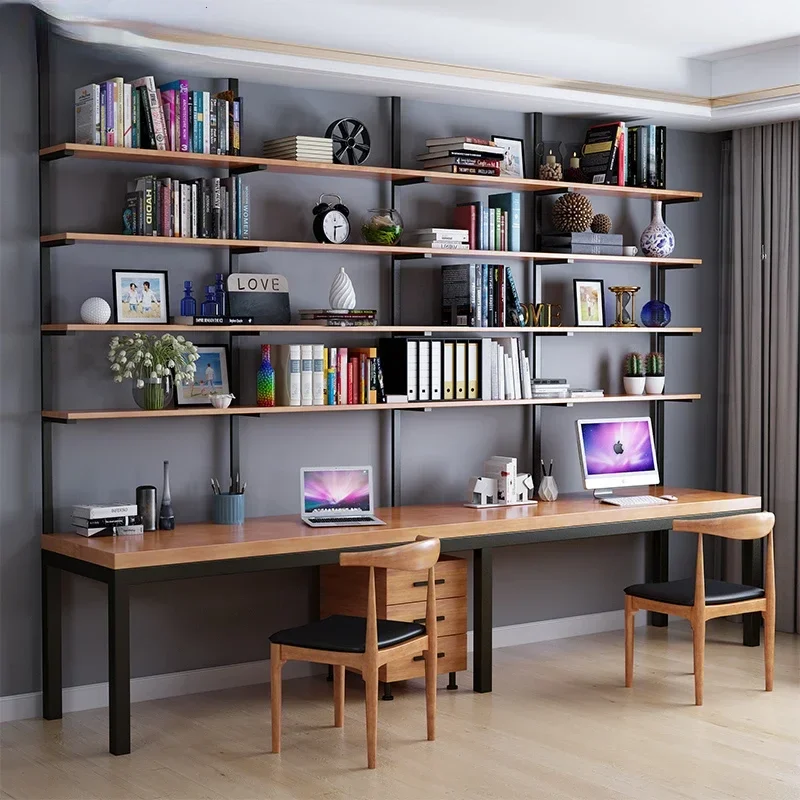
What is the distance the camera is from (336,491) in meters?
5.10

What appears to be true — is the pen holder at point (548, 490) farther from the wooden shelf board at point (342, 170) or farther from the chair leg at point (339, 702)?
the chair leg at point (339, 702)

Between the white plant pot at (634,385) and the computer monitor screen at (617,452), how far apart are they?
153 millimetres

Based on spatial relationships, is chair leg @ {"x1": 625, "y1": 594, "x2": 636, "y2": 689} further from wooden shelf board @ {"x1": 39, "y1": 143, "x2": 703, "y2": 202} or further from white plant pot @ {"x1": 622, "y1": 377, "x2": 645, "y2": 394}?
wooden shelf board @ {"x1": 39, "y1": 143, "x2": 703, "y2": 202}

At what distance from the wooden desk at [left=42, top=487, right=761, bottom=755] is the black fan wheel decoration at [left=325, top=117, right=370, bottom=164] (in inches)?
59.1

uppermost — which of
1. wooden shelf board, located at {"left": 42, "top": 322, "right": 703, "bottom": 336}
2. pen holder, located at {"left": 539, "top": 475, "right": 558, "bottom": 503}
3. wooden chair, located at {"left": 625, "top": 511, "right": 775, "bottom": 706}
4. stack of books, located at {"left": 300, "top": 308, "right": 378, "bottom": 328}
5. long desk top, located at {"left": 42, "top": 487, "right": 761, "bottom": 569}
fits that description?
stack of books, located at {"left": 300, "top": 308, "right": 378, "bottom": 328}

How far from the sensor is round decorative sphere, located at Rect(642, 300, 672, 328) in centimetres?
610

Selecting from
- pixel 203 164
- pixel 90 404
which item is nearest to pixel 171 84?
pixel 203 164

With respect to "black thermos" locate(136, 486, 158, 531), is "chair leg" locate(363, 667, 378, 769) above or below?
below

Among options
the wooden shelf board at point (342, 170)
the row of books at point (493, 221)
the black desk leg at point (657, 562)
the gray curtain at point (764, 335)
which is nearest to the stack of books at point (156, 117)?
the wooden shelf board at point (342, 170)

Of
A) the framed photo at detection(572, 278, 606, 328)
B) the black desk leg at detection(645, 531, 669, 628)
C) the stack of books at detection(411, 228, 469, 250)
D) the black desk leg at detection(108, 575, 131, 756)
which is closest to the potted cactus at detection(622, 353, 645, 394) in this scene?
the framed photo at detection(572, 278, 606, 328)

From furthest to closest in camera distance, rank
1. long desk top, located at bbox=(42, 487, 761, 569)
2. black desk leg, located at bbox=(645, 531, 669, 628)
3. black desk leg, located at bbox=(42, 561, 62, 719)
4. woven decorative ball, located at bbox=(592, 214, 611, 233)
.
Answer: black desk leg, located at bbox=(645, 531, 669, 628)
woven decorative ball, located at bbox=(592, 214, 611, 233)
black desk leg, located at bbox=(42, 561, 62, 719)
long desk top, located at bbox=(42, 487, 761, 569)

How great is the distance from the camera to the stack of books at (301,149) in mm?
5027

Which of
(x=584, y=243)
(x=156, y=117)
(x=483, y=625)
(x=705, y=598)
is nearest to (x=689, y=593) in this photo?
(x=705, y=598)

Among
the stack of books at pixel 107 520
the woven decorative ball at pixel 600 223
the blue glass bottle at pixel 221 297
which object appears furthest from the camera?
the woven decorative ball at pixel 600 223
